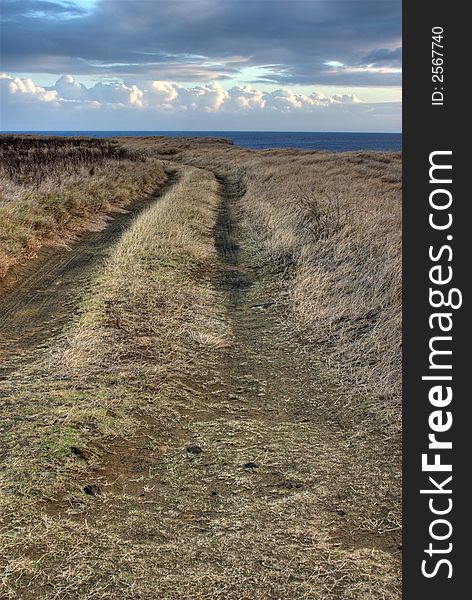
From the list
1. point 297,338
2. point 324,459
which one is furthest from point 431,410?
point 297,338

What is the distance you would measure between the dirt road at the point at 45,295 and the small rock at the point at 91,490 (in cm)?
206

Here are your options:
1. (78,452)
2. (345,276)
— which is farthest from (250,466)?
(345,276)

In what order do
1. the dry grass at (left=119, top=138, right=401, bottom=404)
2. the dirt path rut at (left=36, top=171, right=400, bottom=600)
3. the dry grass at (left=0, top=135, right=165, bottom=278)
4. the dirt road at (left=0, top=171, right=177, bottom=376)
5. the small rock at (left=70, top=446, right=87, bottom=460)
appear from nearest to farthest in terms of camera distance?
the dirt path rut at (left=36, top=171, right=400, bottom=600), the small rock at (left=70, top=446, right=87, bottom=460), the dry grass at (left=119, top=138, right=401, bottom=404), the dirt road at (left=0, top=171, right=177, bottom=376), the dry grass at (left=0, top=135, right=165, bottom=278)

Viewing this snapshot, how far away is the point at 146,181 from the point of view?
2342 centimetres

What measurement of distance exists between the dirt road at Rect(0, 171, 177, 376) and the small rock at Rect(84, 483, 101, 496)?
206 centimetres

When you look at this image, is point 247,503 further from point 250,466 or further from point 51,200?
point 51,200

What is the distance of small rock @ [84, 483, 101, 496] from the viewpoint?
136 inches

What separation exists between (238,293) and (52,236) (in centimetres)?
495

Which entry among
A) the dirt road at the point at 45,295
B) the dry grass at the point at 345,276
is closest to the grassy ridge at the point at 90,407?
the dirt road at the point at 45,295

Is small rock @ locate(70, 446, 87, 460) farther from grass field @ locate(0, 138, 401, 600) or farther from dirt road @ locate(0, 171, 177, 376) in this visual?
dirt road @ locate(0, 171, 177, 376)

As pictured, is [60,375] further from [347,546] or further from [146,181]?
[146,181]

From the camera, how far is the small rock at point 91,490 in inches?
136

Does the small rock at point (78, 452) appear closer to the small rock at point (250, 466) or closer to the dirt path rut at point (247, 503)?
the dirt path rut at point (247, 503)

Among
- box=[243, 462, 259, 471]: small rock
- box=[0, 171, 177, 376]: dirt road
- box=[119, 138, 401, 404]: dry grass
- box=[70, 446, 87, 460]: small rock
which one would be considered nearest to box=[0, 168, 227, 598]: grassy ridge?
box=[70, 446, 87, 460]: small rock
